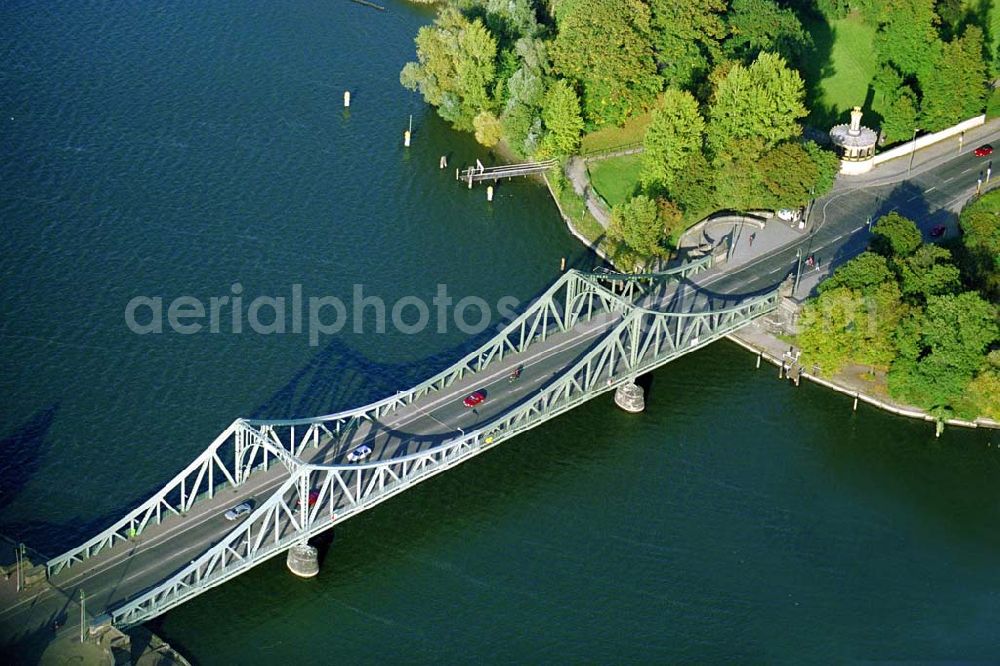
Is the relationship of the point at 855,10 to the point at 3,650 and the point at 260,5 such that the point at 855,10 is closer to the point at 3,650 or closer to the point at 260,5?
the point at 260,5

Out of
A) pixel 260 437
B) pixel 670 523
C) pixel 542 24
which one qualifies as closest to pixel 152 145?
pixel 542 24

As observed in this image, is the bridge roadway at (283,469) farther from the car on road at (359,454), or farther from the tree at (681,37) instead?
the tree at (681,37)

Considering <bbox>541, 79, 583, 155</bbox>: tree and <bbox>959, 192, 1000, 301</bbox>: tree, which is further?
<bbox>541, 79, 583, 155</bbox>: tree

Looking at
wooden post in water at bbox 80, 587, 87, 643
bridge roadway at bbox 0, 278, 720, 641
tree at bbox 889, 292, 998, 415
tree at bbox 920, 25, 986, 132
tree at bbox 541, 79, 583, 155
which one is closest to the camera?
wooden post in water at bbox 80, 587, 87, 643

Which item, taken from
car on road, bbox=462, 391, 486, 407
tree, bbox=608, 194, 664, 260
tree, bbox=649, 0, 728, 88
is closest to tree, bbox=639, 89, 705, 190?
tree, bbox=608, 194, 664, 260

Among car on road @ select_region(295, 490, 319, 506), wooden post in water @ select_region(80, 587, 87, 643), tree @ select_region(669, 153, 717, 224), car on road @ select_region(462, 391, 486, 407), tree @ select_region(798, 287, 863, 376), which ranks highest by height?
tree @ select_region(669, 153, 717, 224)

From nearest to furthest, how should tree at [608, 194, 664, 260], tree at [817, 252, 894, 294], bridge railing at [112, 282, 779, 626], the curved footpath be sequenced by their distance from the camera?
1. bridge railing at [112, 282, 779, 626]
2. tree at [817, 252, 894, 294]
3. the curved footpath
4. tree at [608, 194, 664, 260]

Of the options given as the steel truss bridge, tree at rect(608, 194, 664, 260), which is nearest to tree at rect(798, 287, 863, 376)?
the steel truss bridge

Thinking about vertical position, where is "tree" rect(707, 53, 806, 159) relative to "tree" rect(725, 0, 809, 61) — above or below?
below

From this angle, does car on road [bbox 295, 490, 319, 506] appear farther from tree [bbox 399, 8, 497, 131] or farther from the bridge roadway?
tree [bbox 399, 8, 497, 131]
